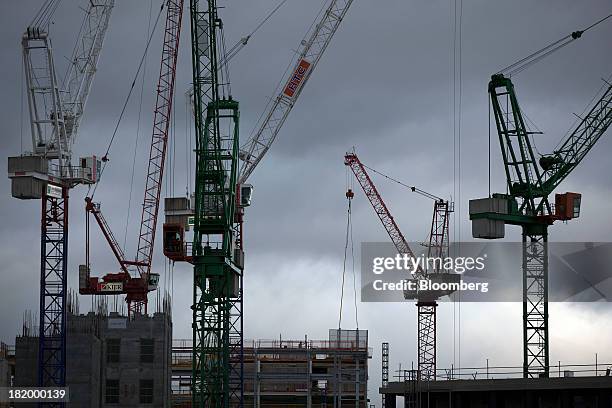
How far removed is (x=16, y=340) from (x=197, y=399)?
2333cm

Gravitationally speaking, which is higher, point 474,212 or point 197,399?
point 474,212

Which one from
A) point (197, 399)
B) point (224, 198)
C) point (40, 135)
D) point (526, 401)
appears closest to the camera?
point (526, 401)

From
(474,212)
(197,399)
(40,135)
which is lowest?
(197,399)

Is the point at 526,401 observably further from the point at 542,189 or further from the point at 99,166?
the point at 99,166

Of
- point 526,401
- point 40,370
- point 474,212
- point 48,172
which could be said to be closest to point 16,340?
point 40,370

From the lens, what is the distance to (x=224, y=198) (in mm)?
147250

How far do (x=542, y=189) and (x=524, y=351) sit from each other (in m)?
17.3

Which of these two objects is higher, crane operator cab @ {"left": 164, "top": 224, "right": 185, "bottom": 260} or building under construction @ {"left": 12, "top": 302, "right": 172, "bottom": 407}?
crane operator cab @ {"left": 164, "top": 224, "right": 185, "bottom": 260}

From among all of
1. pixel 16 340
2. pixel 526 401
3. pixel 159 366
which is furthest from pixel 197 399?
pixel 526 401

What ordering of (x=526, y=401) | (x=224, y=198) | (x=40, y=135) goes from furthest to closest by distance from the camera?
(x=40, y=135) < (x=224, y=198) < (x=526, y=401)

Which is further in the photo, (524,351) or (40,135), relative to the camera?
(40,135)

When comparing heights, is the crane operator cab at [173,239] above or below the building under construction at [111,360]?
above

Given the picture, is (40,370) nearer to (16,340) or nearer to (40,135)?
(16,340)

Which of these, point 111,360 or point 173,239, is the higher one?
point 173,239
